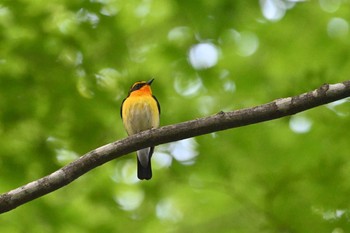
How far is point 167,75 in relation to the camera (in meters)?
7.07

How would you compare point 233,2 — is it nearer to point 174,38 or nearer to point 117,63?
point 174,38

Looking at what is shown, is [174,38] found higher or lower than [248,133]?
higher

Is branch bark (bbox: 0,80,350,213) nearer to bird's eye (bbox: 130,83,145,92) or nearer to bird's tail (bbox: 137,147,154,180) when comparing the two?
bird's tail (bbox: 137,147,154,180)

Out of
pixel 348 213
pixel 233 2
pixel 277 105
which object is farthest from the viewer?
pixel 233 2

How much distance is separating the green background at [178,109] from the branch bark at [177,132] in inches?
73.7

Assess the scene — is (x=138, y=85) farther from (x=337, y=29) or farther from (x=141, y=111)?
(x=337, y=29)

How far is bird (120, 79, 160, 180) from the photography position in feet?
22.3

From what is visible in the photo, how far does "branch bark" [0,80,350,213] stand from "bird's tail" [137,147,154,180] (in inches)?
99.4

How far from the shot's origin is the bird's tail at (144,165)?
6.56m

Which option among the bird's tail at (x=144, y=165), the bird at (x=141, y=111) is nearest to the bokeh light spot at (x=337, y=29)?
the bird at (x=141, y=111)

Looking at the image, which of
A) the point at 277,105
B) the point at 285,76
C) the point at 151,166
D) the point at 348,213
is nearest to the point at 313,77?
the point at 285,76

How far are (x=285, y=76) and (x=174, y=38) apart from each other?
1.49 m

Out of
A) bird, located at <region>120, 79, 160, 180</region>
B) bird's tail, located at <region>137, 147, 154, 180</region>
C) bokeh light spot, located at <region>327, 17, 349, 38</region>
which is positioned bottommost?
bird's tail, located at <region>137, 147, 154, 180</region>

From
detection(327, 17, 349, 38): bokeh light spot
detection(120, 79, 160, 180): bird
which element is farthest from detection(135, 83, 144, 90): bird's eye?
detection(327, 17, 349, 38): bokeh light spot
